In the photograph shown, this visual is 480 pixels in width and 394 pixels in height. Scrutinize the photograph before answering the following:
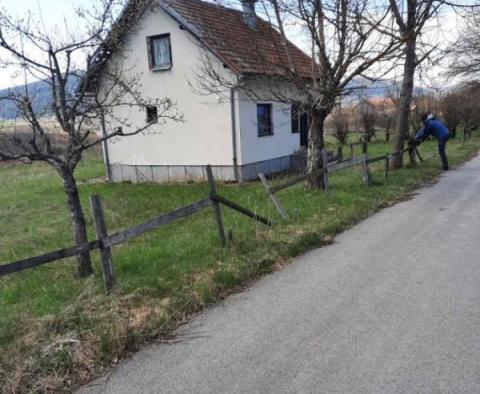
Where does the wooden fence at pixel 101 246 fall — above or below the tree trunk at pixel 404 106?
below

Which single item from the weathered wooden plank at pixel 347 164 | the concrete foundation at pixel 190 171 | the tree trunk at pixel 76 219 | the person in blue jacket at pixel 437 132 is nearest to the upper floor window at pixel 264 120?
the concrete foundation at pixel 190 171

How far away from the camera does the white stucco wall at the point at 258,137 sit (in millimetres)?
14734

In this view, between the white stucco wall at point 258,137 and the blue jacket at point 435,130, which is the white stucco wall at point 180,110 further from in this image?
the blue jacket at point 435,130

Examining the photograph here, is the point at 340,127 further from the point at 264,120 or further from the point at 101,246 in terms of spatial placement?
the point at 101,246

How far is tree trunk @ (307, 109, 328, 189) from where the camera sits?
34.4 ft

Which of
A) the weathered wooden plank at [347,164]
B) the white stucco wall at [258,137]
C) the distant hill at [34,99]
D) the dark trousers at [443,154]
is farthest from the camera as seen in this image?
the white stucco wall at [258,137]

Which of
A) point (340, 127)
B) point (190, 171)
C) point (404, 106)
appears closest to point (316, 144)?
point (404, 106)

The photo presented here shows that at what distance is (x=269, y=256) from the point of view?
592cm

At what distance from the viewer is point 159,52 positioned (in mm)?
15734

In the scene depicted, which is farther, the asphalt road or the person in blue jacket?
the person in blue jacket

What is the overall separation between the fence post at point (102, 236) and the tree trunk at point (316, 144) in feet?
22.0

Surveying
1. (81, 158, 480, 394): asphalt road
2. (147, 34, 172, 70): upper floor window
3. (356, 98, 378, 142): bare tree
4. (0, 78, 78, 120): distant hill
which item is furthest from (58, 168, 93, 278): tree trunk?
(356, 98, 378, 142): bare tree

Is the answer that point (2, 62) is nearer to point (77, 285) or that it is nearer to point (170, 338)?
point (77, 285)

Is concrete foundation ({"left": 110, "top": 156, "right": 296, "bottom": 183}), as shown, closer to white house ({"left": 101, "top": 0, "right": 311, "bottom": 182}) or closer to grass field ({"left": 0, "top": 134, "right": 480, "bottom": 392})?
white house ({"left": 101, "top": 0, "right": 311, "bottom": 182})
